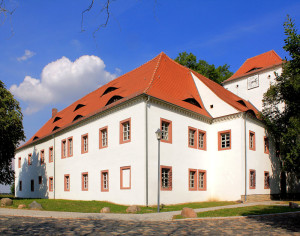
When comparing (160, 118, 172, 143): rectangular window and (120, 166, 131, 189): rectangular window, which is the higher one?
(160, 118, 172, 143): rectangular window

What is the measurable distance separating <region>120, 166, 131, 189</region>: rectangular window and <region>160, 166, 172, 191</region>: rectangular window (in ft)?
6.69

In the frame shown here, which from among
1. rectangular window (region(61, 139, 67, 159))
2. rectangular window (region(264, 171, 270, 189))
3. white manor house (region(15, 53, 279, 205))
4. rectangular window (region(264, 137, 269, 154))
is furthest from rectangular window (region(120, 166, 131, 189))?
rectangular window (region(264, 137, 269, 154))

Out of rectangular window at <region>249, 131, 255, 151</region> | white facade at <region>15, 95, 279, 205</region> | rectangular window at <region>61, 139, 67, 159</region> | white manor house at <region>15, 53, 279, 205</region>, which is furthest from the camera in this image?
rectangular window at <region>61, 139, 67, 159</region>

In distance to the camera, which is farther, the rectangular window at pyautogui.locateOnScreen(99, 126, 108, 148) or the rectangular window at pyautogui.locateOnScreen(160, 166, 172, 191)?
the rectangular window at pyautogui.locateOnScreen(99, 126, 108, 148)

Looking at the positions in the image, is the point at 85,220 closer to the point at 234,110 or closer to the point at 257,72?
the point at 234,110

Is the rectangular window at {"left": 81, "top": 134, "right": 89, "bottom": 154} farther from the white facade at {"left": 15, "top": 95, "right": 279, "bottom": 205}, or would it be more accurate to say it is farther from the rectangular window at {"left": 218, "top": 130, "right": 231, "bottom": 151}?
the rectangular window at {"left": 218, "top": 130, "right": 231, "bottom": 151}

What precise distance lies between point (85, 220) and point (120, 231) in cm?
303

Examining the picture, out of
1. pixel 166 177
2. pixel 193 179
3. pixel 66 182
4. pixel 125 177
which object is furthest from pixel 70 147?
pixel 193 179

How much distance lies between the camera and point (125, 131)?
1992 centimetres

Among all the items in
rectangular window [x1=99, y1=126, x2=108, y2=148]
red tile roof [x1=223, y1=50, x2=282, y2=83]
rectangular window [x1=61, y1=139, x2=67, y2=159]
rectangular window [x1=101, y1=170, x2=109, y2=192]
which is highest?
red tile roof [x1=223, y1=50, x2=282, y2=83]

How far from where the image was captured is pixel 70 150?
26328 millimetres

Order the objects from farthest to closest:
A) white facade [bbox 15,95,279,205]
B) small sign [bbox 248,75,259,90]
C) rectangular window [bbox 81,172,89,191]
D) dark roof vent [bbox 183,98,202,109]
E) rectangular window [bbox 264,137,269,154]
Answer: small sign [bbox 248,75,259,90], rectangular window [bbox 264,137,269,154], rectangular window [bbox 81,172,89,191], dark roof vent [bbox 183,98,202,109], white facade [bbox 15,95,279,205]

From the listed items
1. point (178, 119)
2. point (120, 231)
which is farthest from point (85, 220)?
point (178, 119)

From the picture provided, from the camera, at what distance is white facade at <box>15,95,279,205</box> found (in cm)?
1831
